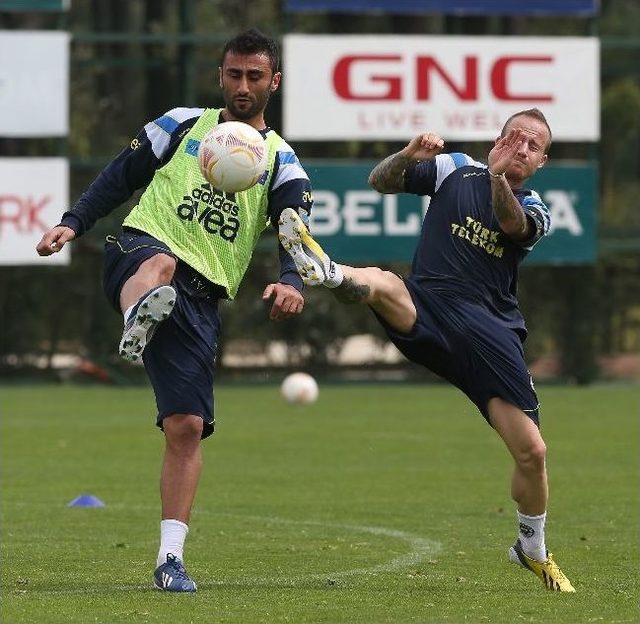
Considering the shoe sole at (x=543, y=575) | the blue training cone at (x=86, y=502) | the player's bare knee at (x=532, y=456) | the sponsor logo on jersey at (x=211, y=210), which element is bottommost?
the blue training cone at (x=86, y=502)

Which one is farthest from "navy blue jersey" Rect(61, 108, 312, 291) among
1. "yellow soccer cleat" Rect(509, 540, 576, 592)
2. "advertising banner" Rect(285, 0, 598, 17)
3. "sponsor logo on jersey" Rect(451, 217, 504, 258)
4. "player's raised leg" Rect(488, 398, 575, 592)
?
"advertising banner" Rect(285, 0, 598, 17)

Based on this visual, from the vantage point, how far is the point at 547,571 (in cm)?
798

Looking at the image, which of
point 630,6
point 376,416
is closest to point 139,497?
point 376,416

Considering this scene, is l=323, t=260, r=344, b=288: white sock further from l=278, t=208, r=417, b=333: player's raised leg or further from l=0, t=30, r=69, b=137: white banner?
l=0, t=30, r=69, b=137: white banner

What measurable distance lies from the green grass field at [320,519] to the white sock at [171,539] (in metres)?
0.19

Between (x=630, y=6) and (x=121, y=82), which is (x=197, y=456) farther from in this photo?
(x=630, y=6)

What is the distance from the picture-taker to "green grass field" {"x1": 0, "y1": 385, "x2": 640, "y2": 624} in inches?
292

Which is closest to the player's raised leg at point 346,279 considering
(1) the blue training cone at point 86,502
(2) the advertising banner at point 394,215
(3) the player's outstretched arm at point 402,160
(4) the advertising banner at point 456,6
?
(3) the player's outstretched arm at point 402,160

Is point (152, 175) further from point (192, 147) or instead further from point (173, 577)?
point (173, 577)

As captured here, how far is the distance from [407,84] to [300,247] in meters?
17.6

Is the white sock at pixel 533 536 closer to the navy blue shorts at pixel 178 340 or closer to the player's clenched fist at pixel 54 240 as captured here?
the navy blue shorts at pixel 178 340

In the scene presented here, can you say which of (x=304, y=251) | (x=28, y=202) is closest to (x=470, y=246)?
(x=304, y=251)

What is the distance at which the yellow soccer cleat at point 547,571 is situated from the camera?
7.91 m

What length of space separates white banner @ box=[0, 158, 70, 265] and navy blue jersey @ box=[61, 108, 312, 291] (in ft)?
54.0
